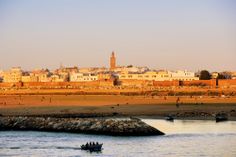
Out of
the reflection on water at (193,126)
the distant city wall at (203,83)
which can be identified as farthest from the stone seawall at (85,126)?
the distant city wall at (203,83)

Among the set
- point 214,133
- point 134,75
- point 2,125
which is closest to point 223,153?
point 214,133

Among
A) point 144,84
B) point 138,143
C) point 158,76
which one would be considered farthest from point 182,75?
point 138,143

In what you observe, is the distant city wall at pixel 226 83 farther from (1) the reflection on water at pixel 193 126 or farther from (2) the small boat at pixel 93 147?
(2) the small boat at pixel 93 147

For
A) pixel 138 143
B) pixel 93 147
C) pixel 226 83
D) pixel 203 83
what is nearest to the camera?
pixel 93 147

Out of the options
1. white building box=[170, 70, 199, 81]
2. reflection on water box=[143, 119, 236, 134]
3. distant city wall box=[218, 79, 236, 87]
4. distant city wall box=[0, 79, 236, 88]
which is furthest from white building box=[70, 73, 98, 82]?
reflection on water box=[143, 119, 236, 134]

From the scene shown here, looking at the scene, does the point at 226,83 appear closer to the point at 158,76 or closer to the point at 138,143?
the point at 158,76

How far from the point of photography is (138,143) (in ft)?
119

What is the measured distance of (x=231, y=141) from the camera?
3703 centimetres

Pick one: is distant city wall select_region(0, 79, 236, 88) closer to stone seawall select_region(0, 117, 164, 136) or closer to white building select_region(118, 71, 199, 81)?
white building select_region(118, 71, 199, 81)

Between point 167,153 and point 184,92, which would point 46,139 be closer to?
point 167,153

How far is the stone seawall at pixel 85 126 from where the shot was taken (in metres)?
40.0

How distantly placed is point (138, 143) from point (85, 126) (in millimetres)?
6918

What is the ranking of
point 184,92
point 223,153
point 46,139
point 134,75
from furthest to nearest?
point 134,75 < point 184,92 < point 46,139 < point 223,153

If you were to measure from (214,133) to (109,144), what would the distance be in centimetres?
747
